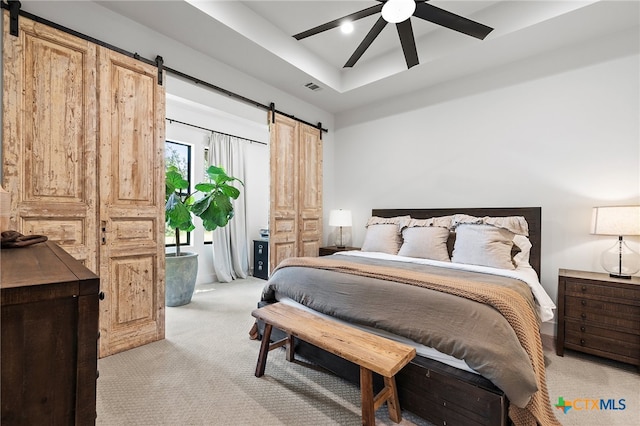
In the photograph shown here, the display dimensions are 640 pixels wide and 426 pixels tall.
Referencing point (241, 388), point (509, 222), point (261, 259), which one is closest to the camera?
point (241, 388)

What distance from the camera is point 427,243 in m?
3.12

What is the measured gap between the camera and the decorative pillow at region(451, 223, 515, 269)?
267 centimetres

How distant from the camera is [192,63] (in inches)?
122

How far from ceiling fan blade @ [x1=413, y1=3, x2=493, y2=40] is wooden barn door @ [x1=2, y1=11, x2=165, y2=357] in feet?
7.78

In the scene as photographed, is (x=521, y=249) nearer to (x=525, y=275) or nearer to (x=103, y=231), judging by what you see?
(x=525, y=275)

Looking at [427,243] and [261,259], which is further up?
[427,243]

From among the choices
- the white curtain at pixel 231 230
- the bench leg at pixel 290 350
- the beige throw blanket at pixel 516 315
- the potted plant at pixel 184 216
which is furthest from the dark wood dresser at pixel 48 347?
the white curtain at pixel 231 230

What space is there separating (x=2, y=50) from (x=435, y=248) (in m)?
3.84

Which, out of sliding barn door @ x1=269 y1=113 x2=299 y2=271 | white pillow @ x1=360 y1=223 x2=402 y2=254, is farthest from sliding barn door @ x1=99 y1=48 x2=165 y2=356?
white pillow @ x1=360 y1=223 x2=402 y2=254

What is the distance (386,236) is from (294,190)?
1.48m

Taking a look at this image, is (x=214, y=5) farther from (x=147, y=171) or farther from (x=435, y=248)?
(x=435, y=248)

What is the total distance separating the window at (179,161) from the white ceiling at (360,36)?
2003 mm

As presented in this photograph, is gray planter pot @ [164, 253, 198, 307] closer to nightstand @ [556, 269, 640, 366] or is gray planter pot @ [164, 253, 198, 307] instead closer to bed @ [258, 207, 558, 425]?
bed @ [258, 207, 558, 425]

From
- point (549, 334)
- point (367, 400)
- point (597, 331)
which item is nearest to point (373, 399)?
point (367, 400)
